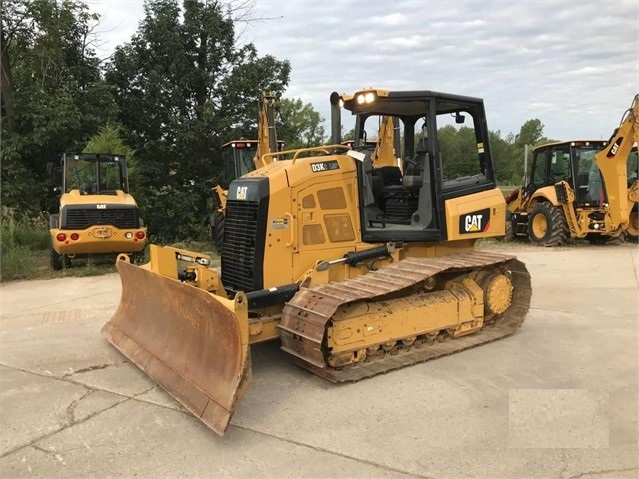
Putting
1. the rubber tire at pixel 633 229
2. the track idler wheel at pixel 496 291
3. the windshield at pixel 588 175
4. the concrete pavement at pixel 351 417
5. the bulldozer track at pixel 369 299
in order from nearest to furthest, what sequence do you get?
1. the concrete pavement at pixel 351 417
2. the bulldozer track at pixel 369 299
3. the track idler wheel at pixel 496 291
4. the windshield at pixel 588 175
5. the rubber tire at pixel 633 229

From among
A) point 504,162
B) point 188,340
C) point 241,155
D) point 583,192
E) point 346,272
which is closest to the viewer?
point 188,340

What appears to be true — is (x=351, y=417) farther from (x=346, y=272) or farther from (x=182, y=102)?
(x=182, y=102)

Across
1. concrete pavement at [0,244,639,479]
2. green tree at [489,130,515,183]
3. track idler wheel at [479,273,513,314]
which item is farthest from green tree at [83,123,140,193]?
green tree at [489,130,515,183]

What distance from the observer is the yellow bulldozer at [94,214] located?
11023 mm

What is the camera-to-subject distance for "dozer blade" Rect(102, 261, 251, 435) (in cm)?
413

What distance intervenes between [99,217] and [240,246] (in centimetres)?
663

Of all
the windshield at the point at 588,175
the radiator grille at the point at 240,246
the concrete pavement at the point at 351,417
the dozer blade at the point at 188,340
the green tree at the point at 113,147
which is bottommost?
the concrete pavement at the point at 351,417

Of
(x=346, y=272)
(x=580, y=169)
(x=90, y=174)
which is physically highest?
(x=90, y=174)

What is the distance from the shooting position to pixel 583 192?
13.7 metres

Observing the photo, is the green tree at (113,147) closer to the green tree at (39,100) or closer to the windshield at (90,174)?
the green tree at (39,100)

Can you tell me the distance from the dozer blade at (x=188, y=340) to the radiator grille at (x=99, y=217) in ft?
17.4

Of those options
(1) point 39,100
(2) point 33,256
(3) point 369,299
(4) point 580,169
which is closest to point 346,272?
(3) point 369,299

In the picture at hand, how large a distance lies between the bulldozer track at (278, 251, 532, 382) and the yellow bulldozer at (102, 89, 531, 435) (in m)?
0.02

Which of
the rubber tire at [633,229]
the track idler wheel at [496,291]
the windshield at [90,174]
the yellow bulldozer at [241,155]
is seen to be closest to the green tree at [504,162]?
the rubber tire at [633,229]
